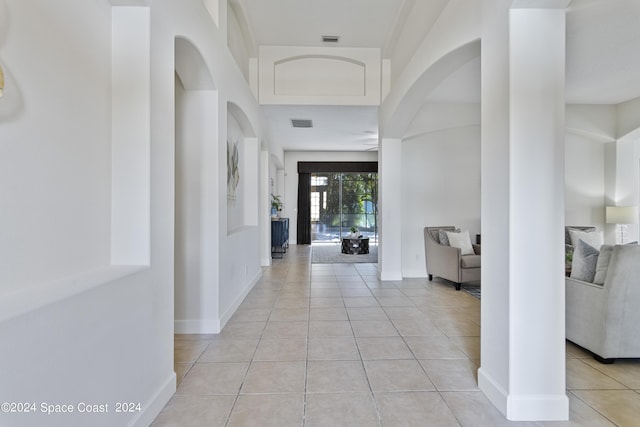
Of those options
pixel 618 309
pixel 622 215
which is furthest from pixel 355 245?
pixel 618 309

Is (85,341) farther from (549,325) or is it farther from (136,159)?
(549,325)

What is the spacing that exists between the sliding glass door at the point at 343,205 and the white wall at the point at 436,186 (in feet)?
17.5

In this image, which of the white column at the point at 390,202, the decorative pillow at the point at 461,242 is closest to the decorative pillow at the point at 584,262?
the decorative pillow at the point at 461,242

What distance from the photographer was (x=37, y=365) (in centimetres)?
112

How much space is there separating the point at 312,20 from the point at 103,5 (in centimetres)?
332

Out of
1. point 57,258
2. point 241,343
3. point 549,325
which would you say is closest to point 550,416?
point 549,325

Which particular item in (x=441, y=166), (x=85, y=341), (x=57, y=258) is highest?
(x=441, y=166)

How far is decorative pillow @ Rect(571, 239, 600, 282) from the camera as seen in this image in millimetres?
2861

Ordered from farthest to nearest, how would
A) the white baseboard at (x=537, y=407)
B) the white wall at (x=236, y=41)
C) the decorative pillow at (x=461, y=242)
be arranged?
the decorative pillow at (x=461, y=242), the white wall at (x=236, y=41), the white baseboard at (x=537, y=407)

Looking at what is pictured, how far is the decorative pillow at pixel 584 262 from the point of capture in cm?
286

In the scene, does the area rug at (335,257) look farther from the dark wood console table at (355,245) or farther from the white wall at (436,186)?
the white wall at (436,186)

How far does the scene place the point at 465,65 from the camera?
4141 millimetres

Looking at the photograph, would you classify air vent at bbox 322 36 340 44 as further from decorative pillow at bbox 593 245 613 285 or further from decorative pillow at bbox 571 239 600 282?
decorative pillow at bbox 593 245 613 285

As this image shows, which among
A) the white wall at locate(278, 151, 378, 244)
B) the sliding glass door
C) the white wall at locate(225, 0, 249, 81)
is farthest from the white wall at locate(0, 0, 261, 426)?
the sliding glass door
